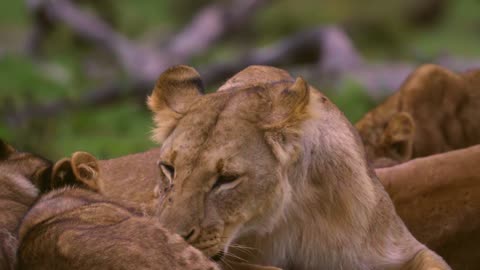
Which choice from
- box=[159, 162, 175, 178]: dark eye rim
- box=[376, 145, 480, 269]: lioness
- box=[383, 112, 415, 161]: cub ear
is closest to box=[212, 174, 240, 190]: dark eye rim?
box=[159, 162, 175, 178]: dark eye rim

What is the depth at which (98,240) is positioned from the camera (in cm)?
365

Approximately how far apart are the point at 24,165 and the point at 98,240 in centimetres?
118

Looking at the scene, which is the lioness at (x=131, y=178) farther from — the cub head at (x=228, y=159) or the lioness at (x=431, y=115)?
the lioness at (x=431, y=115)

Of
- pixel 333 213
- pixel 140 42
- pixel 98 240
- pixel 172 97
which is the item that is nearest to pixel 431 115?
pixel 333 213

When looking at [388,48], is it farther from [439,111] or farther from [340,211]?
[340,211]

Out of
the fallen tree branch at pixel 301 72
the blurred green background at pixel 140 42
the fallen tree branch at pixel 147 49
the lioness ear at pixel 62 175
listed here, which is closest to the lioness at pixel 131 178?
the lioness ear at pixel 62 175

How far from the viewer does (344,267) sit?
4.52 metres

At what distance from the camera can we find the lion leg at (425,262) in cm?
451

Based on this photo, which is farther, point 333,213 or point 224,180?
point 333,213

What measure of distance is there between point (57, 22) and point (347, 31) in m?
5.09

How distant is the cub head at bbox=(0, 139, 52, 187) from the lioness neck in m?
0.90

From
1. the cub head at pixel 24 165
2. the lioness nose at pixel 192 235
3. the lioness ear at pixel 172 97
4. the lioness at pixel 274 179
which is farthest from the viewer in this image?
the cub head at pixel 24 165

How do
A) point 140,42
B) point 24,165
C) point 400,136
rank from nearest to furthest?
point 24,165, point 400,136, point 140,42

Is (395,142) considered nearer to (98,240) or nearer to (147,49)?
(98,240)
